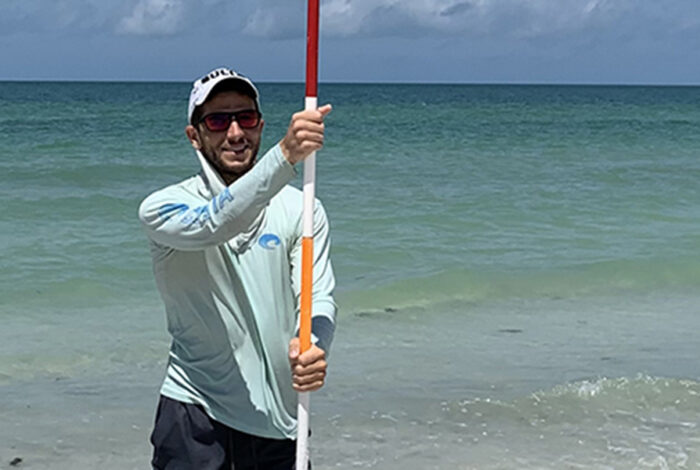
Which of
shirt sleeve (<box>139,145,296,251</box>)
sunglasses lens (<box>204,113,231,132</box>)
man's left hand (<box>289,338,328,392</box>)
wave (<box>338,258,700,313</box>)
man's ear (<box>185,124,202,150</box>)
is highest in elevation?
sunglasses lens (<box>204,113,231,132</box>)

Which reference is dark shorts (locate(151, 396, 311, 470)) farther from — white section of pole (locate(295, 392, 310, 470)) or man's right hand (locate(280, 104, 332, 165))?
man's right hand (locate(280, 104, 332, 165))

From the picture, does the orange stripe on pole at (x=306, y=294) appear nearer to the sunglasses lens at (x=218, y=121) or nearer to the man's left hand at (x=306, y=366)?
the man's left hand at (x=306, y=366)

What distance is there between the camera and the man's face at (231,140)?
288 centimetres

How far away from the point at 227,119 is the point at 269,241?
0.32 meters

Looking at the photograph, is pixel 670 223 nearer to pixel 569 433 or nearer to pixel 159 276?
pixel 569 433

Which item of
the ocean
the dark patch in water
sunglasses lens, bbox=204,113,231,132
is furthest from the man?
the dark patch in water

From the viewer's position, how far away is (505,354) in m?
7.61

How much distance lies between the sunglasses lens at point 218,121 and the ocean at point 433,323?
9.75 feet

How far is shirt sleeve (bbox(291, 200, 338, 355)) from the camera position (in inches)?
114

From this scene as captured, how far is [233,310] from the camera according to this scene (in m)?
2.88

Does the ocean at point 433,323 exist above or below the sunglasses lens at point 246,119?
below

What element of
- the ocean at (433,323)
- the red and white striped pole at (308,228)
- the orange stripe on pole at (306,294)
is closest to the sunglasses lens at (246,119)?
the red and white striped pole at (308,228)

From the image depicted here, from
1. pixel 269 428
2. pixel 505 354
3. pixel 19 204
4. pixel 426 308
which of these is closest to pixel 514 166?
pixel 19 204

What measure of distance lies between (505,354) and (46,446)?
3161mm
